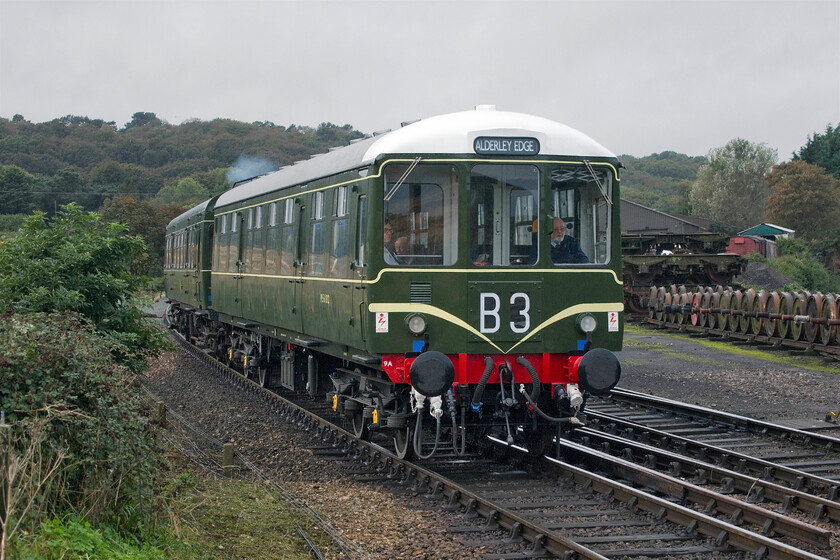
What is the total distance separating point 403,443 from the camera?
31.3 feet

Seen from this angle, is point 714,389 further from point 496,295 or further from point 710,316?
point 710,316

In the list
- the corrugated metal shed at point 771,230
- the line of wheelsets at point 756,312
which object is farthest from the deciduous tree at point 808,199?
the line of wheelsets at point 756,312

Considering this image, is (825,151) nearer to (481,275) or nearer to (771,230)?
(771,230)

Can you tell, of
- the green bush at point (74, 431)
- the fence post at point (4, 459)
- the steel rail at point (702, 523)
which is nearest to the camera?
the fence post at point (4, 459)

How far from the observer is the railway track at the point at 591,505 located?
6680 mm

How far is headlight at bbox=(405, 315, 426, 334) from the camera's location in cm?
866

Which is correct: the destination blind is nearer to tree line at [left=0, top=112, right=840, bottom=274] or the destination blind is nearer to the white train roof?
the white train roof

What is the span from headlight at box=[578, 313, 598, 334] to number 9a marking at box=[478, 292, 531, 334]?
20.5 inches

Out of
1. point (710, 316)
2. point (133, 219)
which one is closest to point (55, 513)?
point (710, 316)

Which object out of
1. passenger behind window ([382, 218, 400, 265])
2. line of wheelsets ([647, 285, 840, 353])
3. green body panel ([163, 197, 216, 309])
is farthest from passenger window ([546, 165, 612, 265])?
line of wheelsets ([647, 285, 840, 353])

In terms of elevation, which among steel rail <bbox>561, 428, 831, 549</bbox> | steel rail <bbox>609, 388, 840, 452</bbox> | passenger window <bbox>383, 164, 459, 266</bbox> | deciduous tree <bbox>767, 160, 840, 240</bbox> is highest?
deciduous tree <bbox>767, 160, 840, 240</bbox>

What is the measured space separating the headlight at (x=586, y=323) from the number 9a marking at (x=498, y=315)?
0.52 meters

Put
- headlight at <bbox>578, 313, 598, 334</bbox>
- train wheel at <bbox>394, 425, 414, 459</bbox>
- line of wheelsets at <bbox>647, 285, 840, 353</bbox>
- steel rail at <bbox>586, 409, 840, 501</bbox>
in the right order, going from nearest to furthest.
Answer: steel rail at <bbox>586, 409, 840, 501</bbox>
headlight at <bbox>578, 313, 598, 334</bbox>
train wheel at <bbox>394, 425, 414, 459</bbox>
line of wheelsets at <bbox>647, 285, 840, 353</bbox>

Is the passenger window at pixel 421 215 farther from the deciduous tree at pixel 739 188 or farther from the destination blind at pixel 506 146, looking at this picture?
the deciduous tree at pixel 739 188
